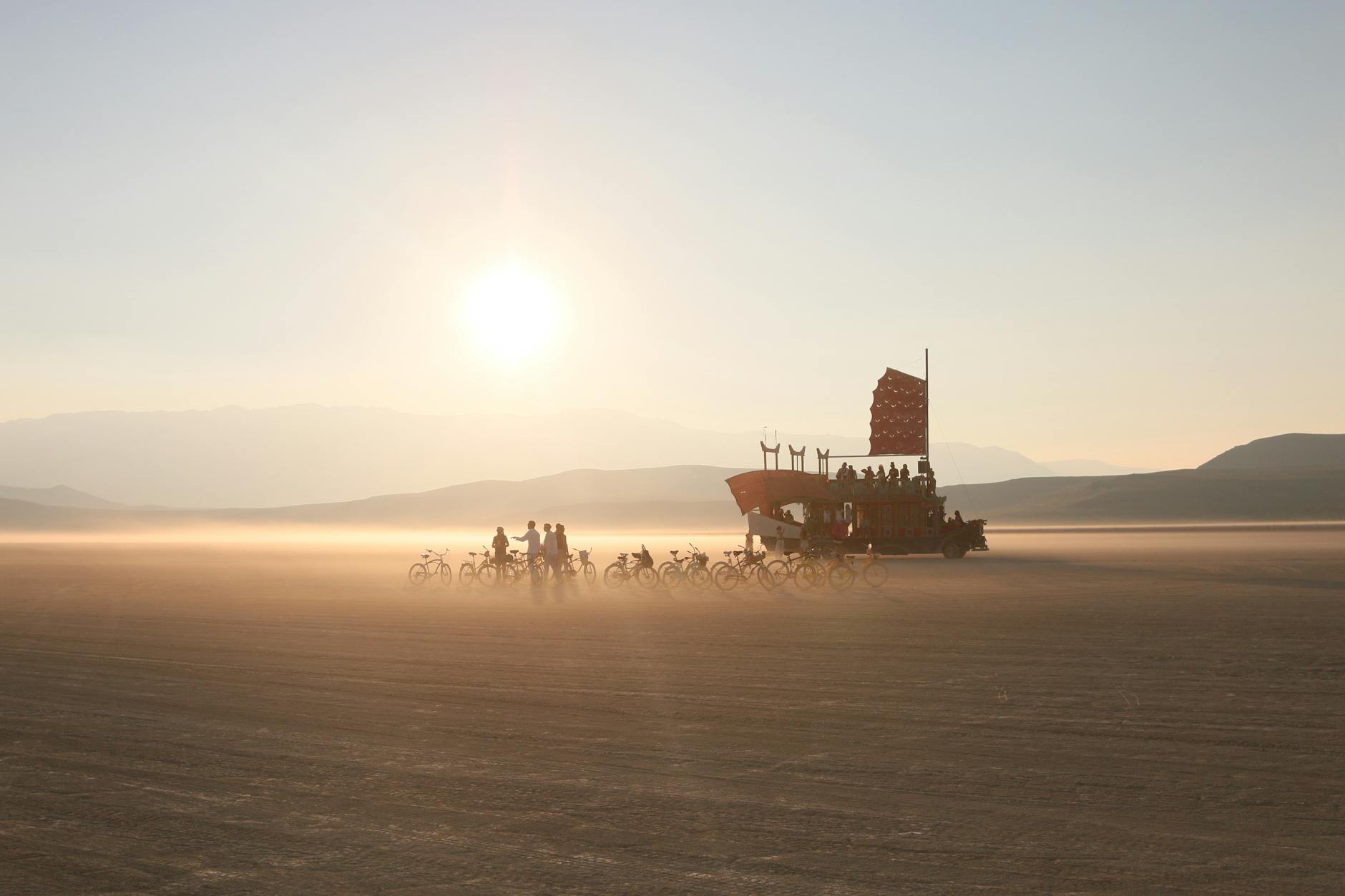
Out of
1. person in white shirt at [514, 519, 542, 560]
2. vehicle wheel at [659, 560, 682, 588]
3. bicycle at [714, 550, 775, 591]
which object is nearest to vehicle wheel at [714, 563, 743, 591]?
bicycle at [714, 550, 775, 591]

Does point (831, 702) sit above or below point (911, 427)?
below

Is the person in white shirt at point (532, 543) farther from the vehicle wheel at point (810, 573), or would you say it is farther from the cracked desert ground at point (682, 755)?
the cracked desert ground at point (682, 755)

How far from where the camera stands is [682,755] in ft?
29.2

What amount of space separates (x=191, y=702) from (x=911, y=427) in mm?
44763

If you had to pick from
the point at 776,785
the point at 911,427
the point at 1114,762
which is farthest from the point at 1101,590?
the point at 911,427

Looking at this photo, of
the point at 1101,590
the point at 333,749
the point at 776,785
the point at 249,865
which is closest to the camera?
the point at 249,865

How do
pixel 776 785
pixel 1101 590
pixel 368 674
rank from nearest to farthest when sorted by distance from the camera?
pixel 776 785 → pixel 368 674 → pixel 1101 590

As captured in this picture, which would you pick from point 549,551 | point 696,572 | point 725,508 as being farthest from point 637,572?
point 725,508

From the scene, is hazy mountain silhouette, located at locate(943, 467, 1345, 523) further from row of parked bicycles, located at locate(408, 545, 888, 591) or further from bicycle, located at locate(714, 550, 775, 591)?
bicycle, located at locate(714, 550, 775, 591)

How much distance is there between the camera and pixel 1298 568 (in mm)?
33688

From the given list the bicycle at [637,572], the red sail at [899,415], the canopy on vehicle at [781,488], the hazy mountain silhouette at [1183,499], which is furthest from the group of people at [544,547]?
the hazy mountain silhouette at [1183,499]

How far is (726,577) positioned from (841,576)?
3.03 m

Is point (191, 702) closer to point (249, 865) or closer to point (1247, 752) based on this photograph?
point (249, 865)

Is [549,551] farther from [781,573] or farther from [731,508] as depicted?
[731,508]
